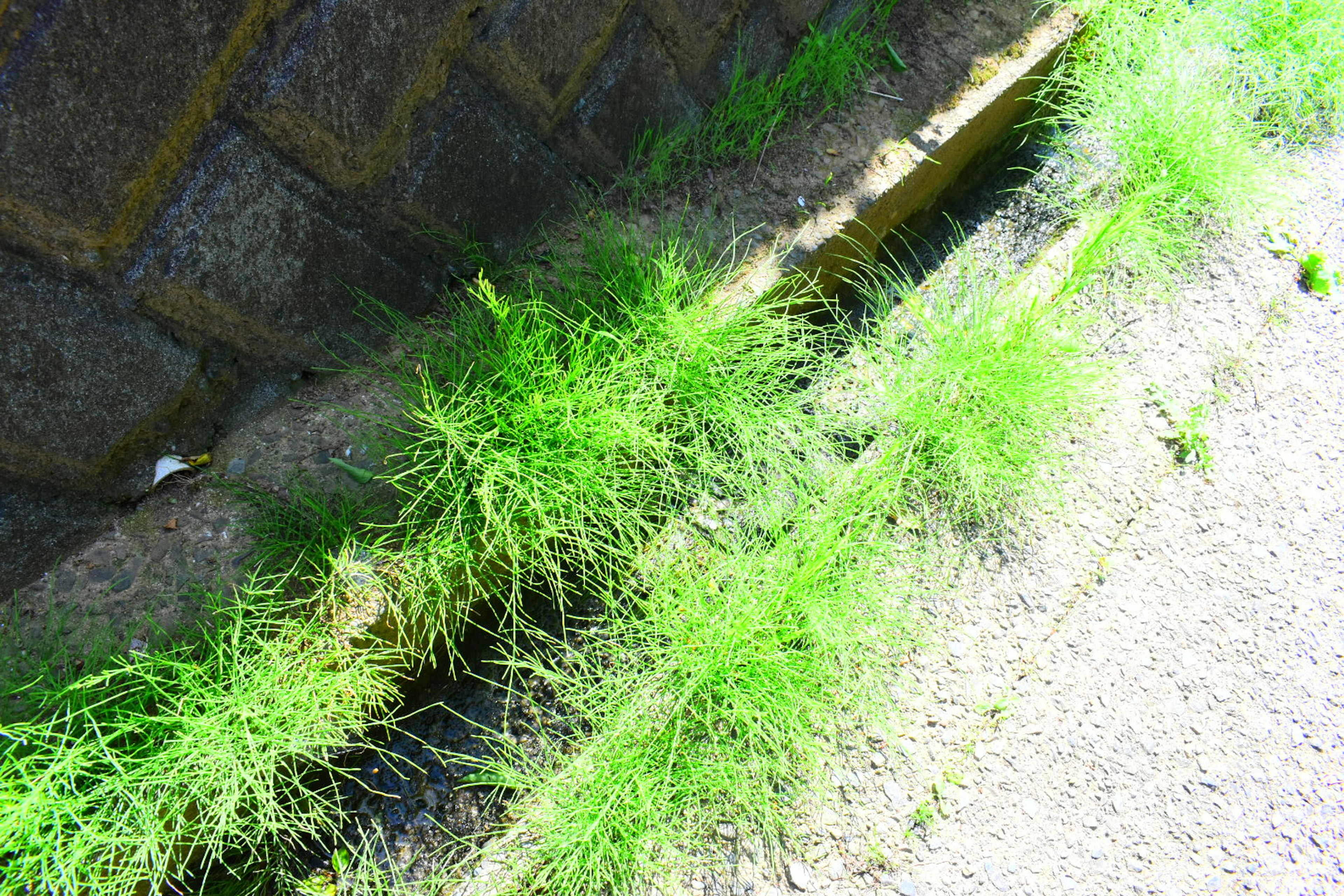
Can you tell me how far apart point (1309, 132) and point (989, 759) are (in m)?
3.24

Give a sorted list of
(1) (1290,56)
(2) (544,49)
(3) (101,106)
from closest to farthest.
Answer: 1. (3) (101,106)
2. (2) (544,49)
3. (1) (1290,56)

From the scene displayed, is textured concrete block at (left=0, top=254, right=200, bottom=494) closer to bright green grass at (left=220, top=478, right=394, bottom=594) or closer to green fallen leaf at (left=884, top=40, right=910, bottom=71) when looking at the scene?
bright green grass at (left=220, top=478, right=394, bottom=594)

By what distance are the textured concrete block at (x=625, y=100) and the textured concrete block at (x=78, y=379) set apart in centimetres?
119

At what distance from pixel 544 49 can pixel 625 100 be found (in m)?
0.33

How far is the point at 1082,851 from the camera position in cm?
183

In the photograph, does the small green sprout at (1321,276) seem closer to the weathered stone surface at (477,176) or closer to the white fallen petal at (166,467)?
the weathered stone surface at (477,176)

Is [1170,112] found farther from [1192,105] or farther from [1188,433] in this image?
[1188,433]

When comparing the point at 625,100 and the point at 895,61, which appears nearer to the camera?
the point at 625,100

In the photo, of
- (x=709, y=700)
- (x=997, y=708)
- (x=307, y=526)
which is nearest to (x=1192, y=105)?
(x=997, y=708)

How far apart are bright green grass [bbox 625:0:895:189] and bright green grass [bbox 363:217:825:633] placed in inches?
12.2

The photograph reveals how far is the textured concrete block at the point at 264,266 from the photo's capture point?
5.26ft

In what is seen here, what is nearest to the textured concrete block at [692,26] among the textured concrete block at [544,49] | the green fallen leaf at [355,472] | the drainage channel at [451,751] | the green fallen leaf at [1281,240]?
the textured concrete block at [544,49]

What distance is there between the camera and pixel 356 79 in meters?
1.67

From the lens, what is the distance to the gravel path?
1816 mm
